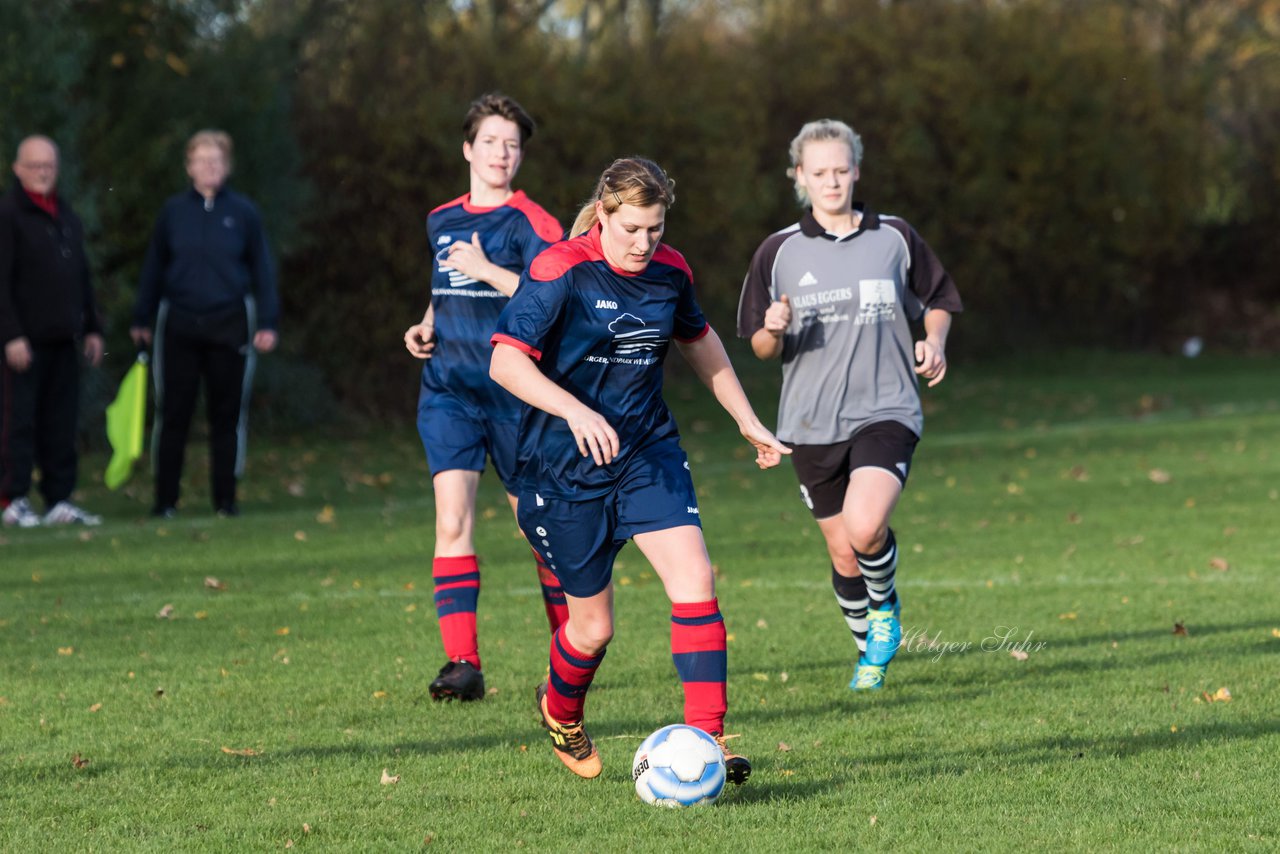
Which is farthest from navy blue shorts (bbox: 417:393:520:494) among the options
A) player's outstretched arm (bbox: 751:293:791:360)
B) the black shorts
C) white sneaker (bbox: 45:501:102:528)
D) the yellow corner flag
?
the yellow corner flag

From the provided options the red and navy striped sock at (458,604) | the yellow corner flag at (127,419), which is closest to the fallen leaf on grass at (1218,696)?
the red and navy striped sock at (458,604)

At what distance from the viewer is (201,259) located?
39.1ft

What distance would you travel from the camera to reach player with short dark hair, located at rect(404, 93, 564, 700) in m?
6.69

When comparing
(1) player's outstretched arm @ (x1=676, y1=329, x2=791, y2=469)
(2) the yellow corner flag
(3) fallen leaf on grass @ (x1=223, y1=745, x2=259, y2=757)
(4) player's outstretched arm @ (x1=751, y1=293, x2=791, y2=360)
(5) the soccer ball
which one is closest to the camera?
(5) the soccer ball

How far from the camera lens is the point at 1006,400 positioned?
24.0 meters

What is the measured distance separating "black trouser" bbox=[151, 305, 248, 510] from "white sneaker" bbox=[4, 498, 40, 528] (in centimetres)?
93

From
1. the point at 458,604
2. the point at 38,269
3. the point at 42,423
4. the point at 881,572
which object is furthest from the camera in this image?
the point at 42,423

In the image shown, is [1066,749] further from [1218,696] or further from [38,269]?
[38,269]

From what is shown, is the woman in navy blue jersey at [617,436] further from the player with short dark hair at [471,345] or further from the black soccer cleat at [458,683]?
the player with short dark hair at [471,345]

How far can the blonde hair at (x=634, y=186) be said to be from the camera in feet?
15.8

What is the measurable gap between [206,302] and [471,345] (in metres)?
5.60

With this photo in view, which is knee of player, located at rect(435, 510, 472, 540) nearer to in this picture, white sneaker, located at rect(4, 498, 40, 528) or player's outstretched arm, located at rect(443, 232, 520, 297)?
player's outstretched arm, located at rect(443, 232, 520, 297)

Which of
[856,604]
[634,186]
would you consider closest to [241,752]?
[634,186]

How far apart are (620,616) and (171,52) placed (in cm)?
1213
